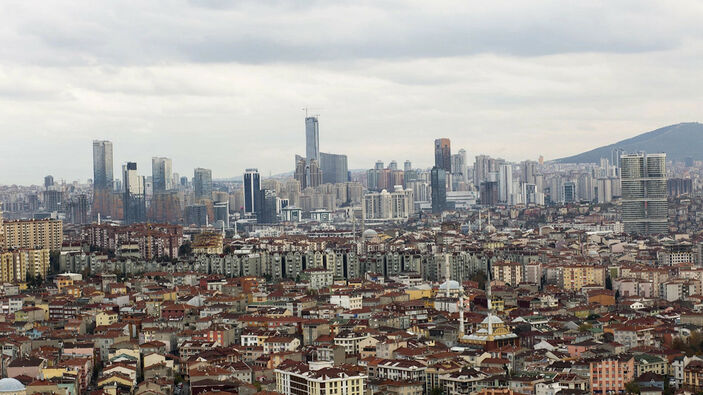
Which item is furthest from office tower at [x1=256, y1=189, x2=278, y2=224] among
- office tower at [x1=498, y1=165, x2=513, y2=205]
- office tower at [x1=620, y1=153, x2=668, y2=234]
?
office tower at [x1=620, y1=153, x2=668, y2=234]

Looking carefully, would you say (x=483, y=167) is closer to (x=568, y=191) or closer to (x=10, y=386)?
(x=568, y=191)

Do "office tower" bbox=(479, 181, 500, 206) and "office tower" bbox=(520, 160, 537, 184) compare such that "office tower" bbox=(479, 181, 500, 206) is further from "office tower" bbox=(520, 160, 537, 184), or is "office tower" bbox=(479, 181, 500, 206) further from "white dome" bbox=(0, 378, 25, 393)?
"white dome" bbox=(0, 378, 25, 393)

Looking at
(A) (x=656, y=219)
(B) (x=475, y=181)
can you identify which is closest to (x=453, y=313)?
(A) (x=656, y=219)

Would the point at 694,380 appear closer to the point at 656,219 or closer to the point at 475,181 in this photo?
the point at 656,219

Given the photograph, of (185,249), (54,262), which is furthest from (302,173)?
(54,262)

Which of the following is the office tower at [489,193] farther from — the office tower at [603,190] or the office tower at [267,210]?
the office tower at [267,210]
